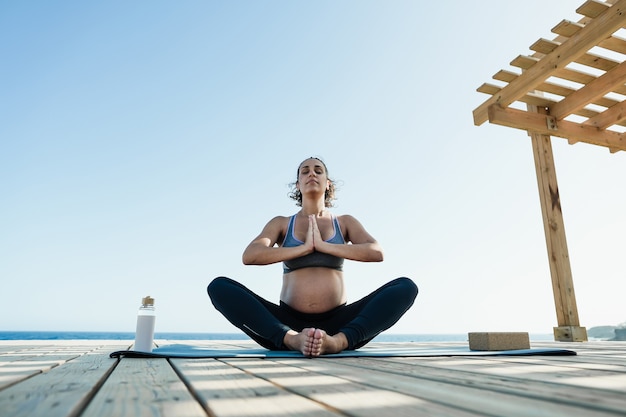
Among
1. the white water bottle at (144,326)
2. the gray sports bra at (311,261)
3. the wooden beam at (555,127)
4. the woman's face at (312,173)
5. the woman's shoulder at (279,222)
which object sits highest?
the wooden beam at (555,127)

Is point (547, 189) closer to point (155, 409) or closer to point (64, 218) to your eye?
point (155, 409)

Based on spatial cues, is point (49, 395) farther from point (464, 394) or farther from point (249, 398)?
point (464, 394)

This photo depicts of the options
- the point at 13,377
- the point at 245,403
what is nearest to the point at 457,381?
the point at 245,403

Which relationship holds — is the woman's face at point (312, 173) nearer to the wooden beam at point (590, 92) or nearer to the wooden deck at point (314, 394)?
the wooden deck at point (314, 394)

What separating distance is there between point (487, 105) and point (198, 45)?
13.0 metres

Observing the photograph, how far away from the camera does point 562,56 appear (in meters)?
3.82

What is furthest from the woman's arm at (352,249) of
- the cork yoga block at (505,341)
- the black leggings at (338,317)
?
the cork yoga block at (505,341)

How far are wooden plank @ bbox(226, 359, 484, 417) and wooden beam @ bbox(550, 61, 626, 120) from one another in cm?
453

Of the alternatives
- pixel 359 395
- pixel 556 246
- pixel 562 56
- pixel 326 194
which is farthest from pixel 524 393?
Answer: pixel 556 246

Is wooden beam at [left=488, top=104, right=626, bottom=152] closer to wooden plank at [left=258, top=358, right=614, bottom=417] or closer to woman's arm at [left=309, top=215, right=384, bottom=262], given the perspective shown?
woman's arm at [left=309, top=215, right=384, bottom=262]

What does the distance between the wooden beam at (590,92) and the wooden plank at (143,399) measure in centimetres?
493

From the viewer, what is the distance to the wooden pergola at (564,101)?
3.70 metres

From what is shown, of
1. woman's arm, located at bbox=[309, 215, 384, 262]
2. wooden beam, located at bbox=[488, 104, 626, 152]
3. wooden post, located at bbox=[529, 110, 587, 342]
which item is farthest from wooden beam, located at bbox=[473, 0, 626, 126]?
woman's arm, located at bbox=[309, 215, 384, 262]

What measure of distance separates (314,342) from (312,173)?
1499 mm
